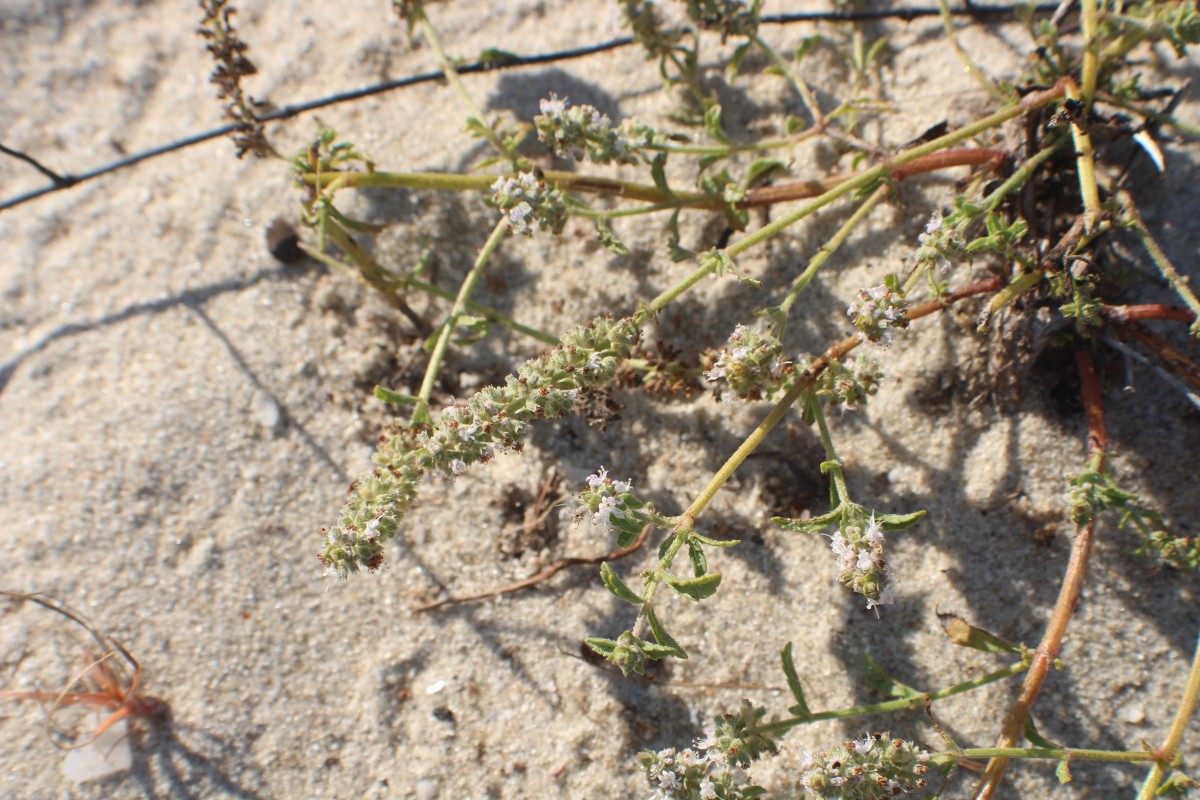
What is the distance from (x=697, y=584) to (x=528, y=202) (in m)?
1.12

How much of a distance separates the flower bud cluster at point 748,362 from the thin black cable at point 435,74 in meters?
1.49

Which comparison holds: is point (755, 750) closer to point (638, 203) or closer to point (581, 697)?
point (581, 697)

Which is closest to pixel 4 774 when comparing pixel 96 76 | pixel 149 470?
pixel 149 470

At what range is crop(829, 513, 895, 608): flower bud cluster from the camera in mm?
2098

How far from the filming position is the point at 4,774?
2641 mm

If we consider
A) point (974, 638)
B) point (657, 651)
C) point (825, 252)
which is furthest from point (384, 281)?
point (974, 638)

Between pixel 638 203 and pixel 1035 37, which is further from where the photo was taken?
pixel 638 203

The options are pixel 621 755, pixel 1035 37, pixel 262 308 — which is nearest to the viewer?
pixel 621 755

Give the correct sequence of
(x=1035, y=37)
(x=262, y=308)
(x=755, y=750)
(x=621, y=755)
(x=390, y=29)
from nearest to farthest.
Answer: (x=755, y=750), (x=621, y=755), (x=1035, y=37), (x=262, y=308), (x=390, y=29)

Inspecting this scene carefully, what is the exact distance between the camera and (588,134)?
2545mm

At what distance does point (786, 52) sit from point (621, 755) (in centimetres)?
243

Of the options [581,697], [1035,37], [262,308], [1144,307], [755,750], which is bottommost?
[755,750]

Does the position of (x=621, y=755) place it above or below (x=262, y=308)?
below

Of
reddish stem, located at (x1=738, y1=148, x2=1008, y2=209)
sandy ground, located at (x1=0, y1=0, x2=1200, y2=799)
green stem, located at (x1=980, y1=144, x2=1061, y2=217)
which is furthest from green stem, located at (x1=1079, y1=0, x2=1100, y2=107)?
sandy ground, located at (x1=0, y1=0, x2=1200, y2=799)
